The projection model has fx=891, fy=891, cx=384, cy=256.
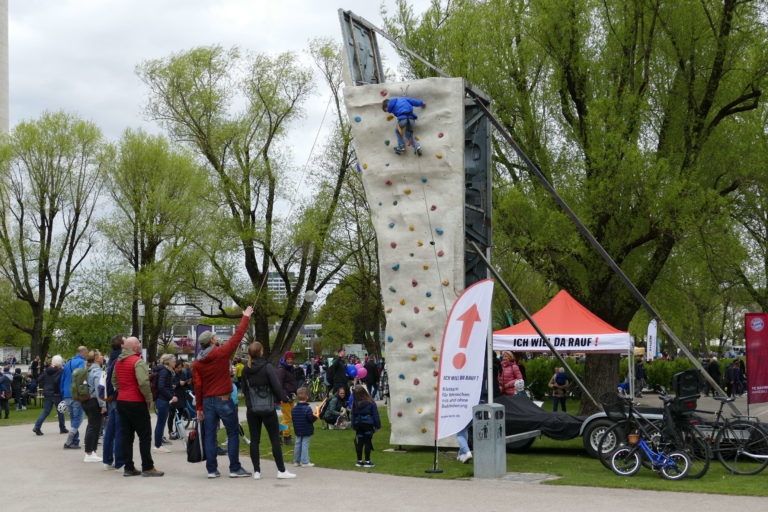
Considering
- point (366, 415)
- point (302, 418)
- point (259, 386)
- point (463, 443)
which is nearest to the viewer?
point (259, 386)

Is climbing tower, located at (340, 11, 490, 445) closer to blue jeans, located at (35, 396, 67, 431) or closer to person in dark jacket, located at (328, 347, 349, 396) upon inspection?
person in dark jacket, located at (328, 347, 349, 396)

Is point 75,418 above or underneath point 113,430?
underneath

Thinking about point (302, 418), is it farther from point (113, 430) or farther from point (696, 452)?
point (696, 452)

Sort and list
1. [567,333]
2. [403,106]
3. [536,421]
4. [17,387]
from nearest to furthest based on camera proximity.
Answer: [536,421] < [403,106] < [567,333] < [17,387]

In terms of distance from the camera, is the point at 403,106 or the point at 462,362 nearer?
the point at 462,362

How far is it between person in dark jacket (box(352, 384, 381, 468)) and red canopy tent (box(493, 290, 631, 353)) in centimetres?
694

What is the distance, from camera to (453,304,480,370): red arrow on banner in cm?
1203

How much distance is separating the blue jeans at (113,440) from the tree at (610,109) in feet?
31.2

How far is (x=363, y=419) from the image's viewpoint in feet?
41.3

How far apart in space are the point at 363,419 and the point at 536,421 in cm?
336

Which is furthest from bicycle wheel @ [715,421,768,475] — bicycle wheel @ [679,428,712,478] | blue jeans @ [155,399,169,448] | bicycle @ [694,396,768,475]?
blue jeans @ [155,399,169,448]

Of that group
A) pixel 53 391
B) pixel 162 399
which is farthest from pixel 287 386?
pixel 53 391

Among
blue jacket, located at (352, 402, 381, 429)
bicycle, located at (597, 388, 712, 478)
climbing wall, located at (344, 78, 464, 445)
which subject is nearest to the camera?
bicycle, located at (597, 388, 712, 478)

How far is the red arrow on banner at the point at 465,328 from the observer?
12031 mm
